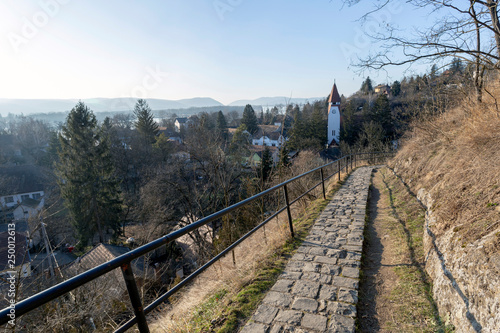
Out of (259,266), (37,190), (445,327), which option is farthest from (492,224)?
(37,190)

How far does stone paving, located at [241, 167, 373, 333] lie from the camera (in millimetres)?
2129

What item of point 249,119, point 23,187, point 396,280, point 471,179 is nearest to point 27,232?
point 396,280

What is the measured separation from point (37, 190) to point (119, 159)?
1926cm

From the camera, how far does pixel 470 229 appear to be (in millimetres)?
2475

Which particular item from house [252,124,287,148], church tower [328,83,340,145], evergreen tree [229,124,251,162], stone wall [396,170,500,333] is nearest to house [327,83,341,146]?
church tower [328,83,340,145]

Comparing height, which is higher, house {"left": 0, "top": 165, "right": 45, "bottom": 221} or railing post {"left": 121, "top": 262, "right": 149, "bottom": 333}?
railing post {"left": 121, "top": 262, "right": 149, "bottom": 333}

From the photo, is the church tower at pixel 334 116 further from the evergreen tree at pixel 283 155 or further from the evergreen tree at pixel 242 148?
the evergreen tree at pixel 283 155

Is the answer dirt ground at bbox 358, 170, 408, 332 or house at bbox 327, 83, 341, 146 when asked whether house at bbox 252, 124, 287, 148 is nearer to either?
dirt ground at bbox 358, 170, 408, 332

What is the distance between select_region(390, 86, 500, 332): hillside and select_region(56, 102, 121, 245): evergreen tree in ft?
81.9

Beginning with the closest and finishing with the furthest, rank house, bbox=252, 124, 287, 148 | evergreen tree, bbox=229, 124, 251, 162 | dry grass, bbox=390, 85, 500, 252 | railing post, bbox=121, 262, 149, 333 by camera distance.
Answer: railing post, bbox=121, 262, 149, 333 → dry grass, bbox=390, 85, 500, 252 → house, bbox=252, 124, 287, 148 → evergreen tree, bbox=229, 124, 251, 162

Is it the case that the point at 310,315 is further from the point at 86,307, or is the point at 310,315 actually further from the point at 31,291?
the point at 31,291

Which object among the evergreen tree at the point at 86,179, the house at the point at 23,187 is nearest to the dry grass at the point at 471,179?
the evergreen tree at the point at 86,179

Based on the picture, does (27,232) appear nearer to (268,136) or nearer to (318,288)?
(318,288)

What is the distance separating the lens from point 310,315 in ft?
7.29
